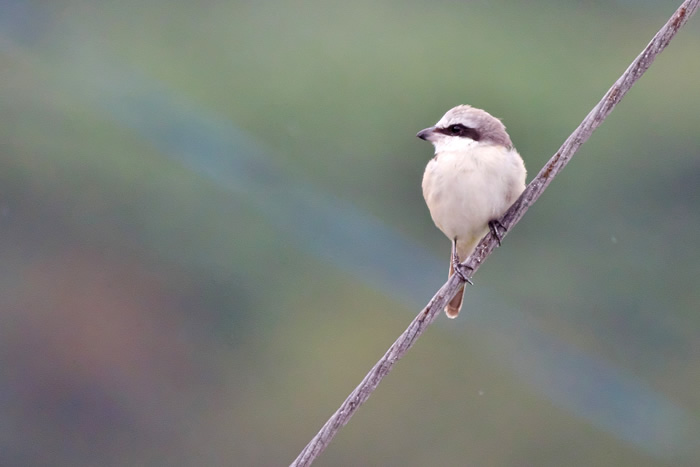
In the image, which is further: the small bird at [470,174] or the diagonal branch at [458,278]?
the small bird at [470,174]

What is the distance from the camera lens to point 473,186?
162 cm

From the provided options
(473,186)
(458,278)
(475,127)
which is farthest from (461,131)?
(458,278)

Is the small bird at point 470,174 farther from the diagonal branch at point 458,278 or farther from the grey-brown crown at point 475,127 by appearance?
the diagonal branch at point 458,278

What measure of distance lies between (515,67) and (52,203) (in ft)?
7.09

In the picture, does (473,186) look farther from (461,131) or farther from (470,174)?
(461,131)

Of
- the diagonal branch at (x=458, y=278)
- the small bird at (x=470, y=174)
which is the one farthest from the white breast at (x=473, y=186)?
the diagonal branch at (x=458, y=278)

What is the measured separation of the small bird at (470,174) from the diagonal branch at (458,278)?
0.54 meters

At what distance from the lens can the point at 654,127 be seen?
333 cm

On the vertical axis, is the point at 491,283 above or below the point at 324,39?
below

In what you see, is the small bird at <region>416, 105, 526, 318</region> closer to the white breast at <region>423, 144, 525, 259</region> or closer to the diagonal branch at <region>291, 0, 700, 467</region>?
the white breast at <region>423, 144, 525, 259</region>

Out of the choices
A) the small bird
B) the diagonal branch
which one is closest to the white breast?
the small bird

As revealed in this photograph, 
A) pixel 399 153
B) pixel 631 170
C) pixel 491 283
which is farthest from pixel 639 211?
pixel 399 153

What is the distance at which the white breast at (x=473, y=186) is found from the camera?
1.61 metres

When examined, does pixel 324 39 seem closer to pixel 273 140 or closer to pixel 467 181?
pixel 273 140
